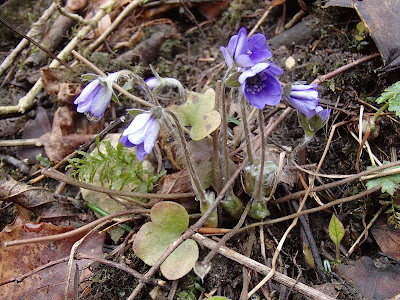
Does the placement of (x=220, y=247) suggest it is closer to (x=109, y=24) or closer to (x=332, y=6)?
(x=332, y=6)

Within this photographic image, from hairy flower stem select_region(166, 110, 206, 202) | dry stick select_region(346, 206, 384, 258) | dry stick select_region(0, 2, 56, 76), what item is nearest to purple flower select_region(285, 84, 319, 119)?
hairy flower stem select_region(166, 110, 206, 202)

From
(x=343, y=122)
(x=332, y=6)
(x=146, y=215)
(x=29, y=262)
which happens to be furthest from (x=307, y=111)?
(x=29, y=262)

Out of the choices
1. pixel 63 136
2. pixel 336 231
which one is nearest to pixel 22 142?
pixel 63 136

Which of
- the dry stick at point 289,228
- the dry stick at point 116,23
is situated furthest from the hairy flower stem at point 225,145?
the dry stick at point 116,23

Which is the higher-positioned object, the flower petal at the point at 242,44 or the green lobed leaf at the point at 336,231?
the flower petal at the point at 242,44

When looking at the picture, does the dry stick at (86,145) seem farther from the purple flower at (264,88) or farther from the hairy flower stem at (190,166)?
the purple flower at (264,88)

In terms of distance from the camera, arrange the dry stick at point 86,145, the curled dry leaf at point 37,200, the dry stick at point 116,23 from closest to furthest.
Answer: the curled dry leaf at point 37,200, the dry stick at point 86,145, the dry stick at point 116,23
